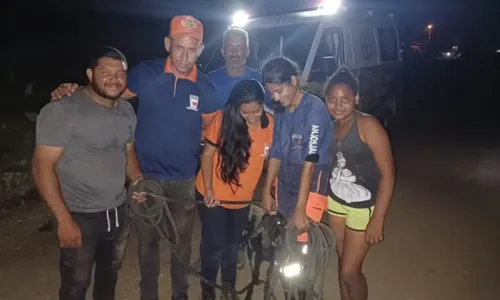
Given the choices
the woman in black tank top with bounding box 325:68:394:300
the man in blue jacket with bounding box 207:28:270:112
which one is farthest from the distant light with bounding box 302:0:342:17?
the woman in black tank top with bounding box 325:68:394:300

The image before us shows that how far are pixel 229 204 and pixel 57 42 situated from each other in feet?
73.2

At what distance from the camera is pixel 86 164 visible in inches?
113


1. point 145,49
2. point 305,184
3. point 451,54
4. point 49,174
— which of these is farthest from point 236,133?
point 451,54

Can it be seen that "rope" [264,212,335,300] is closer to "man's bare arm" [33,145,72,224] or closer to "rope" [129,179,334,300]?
"rope" [129,179,334,300]

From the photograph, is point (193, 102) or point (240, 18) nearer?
point (193, 102)

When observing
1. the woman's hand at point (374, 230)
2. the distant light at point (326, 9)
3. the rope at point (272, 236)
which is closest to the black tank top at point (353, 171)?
the woman's hand at point (374, 230)

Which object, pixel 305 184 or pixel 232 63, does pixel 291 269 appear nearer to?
pixel 305 184

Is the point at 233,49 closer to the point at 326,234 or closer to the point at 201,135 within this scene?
the point at 201,135

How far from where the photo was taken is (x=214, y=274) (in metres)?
3.54

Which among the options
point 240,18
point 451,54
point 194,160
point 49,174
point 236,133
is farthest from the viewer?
point 451,54

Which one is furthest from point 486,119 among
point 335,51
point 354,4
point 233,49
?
point 233,49

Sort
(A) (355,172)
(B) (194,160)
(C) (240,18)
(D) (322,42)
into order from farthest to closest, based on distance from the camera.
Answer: (C) (240,18) < (D) (322,42) < (B) (194,160) < (A) (355,172)

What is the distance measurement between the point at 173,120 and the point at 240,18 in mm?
4873

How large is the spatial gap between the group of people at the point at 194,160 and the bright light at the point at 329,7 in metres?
4.33
